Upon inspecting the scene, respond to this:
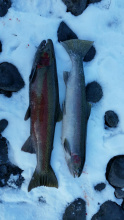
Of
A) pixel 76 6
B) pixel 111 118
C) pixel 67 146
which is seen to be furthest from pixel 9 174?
pixel 76 6

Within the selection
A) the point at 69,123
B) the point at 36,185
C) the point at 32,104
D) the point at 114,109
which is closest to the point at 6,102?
the point at 32,104

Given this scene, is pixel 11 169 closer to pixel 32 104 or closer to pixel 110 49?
pixel 32 104

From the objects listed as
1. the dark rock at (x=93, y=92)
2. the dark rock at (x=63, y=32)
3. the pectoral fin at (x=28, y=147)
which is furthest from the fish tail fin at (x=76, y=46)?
the pectoral fin at (x=28, y=147)

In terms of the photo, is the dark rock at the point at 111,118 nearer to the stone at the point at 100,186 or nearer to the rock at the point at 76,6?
the stone at the point at 100,186

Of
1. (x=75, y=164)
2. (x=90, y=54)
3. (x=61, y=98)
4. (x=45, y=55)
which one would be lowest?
(x=75, y=164)

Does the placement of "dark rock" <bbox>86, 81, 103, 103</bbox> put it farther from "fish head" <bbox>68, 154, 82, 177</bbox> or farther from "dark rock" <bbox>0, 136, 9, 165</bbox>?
"dark rock" <bbox>0, 136, 9, 165</bbox>

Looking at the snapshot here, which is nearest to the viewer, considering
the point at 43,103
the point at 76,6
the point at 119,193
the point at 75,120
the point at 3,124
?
the point at 43,103

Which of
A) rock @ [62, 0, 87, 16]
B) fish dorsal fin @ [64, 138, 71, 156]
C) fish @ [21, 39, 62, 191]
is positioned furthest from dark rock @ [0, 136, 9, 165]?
rock @ [62, 0, 87, 16]

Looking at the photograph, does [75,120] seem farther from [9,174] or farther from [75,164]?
[9,174]
